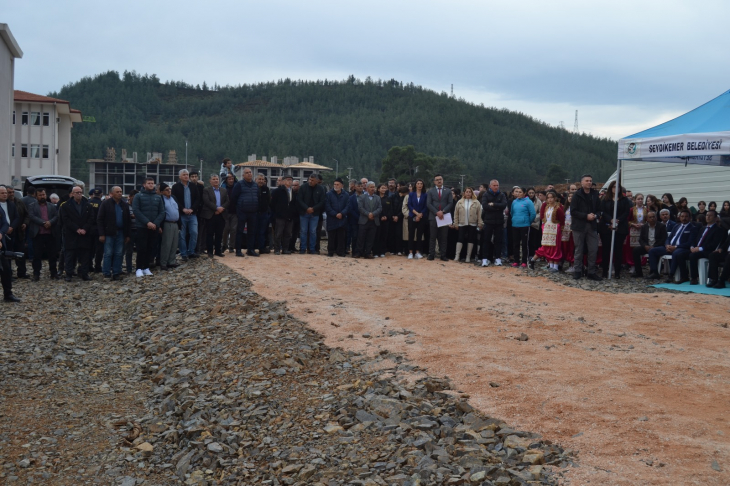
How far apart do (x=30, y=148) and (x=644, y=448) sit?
59.8m

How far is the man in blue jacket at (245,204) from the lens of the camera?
14.9 metres

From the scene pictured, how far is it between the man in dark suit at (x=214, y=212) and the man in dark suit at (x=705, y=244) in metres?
9.92

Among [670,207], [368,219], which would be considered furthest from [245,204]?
[670,207]

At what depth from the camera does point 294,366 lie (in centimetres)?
755


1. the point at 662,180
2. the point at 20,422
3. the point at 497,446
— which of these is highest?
the point at 662,180

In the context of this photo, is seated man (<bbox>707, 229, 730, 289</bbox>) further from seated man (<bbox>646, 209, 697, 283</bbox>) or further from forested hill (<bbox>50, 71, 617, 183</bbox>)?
forested hill (<bbox>50, 71, 617, 183</bbox>)

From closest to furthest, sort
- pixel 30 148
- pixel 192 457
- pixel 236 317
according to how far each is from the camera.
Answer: pixel 192 457 < pixel 236 317 < pixel 30 148

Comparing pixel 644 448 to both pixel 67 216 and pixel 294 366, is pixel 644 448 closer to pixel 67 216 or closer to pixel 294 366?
pixel 294 366

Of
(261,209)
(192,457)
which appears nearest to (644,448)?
(192,457)

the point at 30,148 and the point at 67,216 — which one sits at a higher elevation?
the point at 30,148

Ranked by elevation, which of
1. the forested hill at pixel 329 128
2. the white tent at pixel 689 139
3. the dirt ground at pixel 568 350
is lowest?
the dirt ground at pixel 568 350

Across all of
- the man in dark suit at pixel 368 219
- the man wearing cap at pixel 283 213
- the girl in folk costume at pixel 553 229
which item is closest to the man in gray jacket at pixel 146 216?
the man wearing cap at pixel 283 213

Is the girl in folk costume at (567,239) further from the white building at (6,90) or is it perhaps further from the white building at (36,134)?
the white building at (36,134)

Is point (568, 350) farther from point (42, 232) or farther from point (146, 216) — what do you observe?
point (42, 232)
